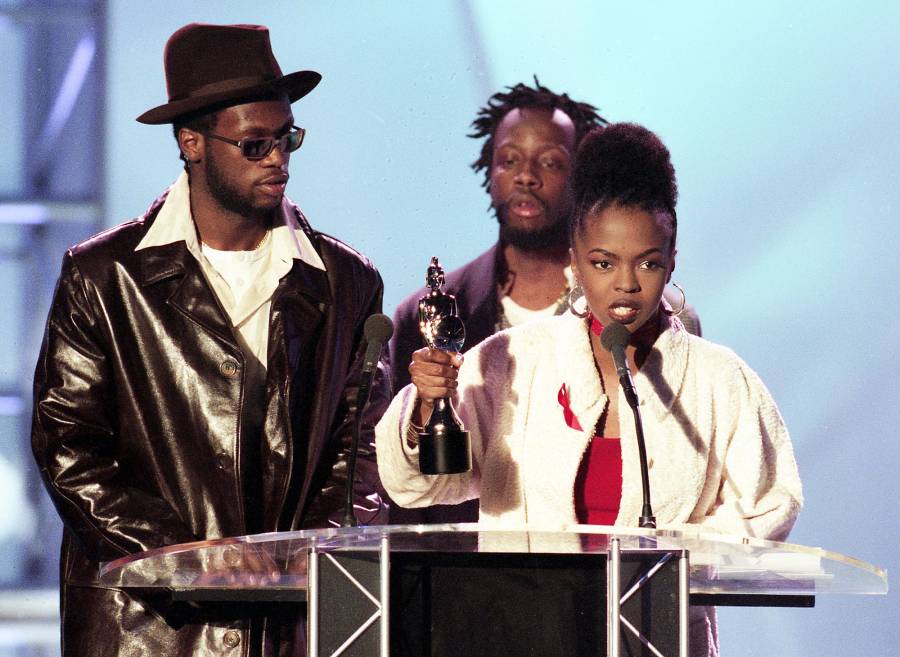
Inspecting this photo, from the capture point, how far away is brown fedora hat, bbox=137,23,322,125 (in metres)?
3.37

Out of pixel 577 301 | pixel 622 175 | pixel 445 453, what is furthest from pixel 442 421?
pixel 622 175

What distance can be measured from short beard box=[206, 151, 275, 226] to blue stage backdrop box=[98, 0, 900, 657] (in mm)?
1468

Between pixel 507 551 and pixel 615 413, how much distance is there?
792 mm

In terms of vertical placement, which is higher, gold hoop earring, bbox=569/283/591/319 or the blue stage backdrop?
the blue stage backdrop

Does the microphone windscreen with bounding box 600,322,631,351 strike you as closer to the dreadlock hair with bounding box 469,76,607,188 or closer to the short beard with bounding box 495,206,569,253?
the short beard with bounding box 495,206,569,253

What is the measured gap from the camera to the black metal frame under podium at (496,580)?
213cm

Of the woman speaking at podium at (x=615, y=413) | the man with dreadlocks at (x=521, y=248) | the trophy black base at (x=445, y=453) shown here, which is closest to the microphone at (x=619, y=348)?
the woman speaking at podium at (x=615, y=413)

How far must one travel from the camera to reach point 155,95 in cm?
491

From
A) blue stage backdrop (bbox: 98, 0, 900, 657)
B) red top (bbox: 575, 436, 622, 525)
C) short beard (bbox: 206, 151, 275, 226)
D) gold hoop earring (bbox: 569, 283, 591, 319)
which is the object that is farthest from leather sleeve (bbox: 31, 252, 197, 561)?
blue stage backdrop (bbox: 98, 0, 900, 657)

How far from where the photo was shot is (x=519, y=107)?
460 cm

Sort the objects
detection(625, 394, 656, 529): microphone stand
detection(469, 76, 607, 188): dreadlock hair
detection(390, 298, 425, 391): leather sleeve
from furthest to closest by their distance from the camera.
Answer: detection(469, 76, 607, 188): dreadlock hair → detection(390, 298, 425, 391): leather sleeve → detection(625, 394, 656, 529): microphone stand

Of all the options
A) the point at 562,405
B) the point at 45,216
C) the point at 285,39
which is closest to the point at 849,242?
the point at 285,39

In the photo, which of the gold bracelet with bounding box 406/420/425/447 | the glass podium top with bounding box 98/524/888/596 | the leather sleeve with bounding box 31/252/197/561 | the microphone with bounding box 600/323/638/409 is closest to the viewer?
the glass podium top with bounding box 98/524/888/596

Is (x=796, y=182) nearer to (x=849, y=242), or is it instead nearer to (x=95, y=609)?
(x=849, y=242)
